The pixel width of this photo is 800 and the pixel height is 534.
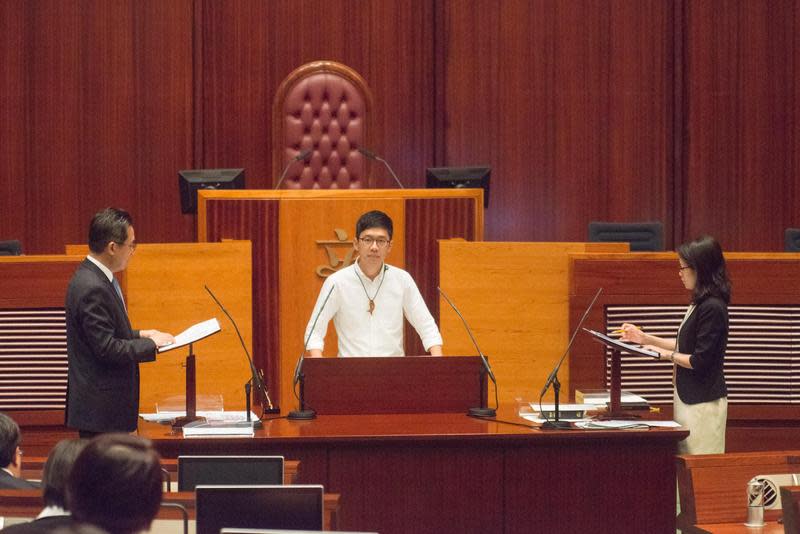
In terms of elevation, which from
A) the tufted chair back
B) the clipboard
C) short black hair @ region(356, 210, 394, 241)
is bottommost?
the clipboard

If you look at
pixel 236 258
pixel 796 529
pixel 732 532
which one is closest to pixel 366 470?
pixel 732 532

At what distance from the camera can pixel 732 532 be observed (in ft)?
10.8

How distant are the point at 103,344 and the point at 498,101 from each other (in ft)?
15.9

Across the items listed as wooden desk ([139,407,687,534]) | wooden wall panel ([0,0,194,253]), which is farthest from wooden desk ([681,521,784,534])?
wooden wall panel ([0,0,194,253])

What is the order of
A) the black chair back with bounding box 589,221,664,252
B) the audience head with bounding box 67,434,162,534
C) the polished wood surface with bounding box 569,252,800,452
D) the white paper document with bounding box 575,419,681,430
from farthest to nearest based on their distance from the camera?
the black chair back with bounding box 589,221,664,252 → the polished wood surface with bounding box 569,252,800,452 → the white paper document with bounding box 575,419,681,430 → the audience head with bounding box 67,434,162,534

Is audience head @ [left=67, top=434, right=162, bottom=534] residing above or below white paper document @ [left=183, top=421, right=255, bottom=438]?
above

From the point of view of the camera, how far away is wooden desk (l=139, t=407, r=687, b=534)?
12.9 ft

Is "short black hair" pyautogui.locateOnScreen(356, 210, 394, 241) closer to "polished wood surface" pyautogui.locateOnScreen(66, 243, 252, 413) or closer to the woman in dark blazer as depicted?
"polished wood surface" pyautogui.locateOnScreen(66, 243, 252, 413)

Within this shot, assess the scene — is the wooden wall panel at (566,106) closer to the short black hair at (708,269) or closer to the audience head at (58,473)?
the short black hair at (708,269)

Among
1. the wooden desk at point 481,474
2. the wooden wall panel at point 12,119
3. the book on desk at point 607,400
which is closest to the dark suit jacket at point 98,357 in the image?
the wooden desk at point 481,474

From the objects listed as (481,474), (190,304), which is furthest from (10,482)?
(190,304)

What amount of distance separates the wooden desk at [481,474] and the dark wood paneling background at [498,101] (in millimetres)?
4223

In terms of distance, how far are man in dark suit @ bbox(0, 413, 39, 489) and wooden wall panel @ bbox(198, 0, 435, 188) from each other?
5.28 m

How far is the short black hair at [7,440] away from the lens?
109 inches
